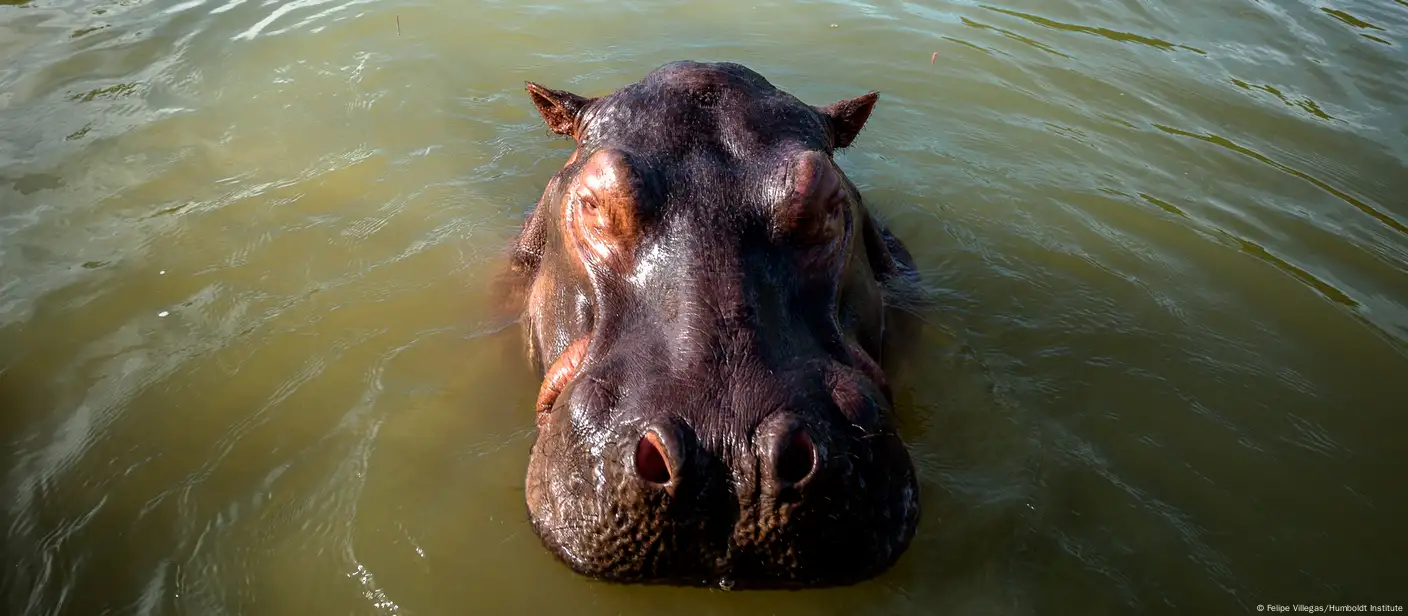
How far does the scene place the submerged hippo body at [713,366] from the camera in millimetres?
2949

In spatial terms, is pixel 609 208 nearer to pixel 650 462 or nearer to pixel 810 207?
pixel 810 207

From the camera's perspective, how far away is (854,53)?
32.4 ft

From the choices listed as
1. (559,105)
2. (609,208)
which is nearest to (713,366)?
(609,208)

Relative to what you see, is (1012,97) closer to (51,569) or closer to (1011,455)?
(1011,455)

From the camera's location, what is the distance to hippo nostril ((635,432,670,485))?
2.91m

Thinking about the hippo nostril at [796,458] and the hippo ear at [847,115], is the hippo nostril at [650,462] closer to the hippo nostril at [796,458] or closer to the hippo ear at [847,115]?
the hippo nostril at [796,458]

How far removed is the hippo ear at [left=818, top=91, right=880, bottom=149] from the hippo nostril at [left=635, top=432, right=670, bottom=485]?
8.74 ft

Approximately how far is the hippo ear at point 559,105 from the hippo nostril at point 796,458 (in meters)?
2.71

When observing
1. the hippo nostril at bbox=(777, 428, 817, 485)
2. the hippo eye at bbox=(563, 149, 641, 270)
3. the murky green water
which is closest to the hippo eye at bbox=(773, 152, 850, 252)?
the hippo eye at bbox=(563, 149, 641, 270)

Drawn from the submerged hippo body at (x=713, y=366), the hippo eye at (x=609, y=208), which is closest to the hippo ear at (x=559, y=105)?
the submerged hippo body at (x=713, y=366)

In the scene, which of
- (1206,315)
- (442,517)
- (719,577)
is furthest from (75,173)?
(1206,315)

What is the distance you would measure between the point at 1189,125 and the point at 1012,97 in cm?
168

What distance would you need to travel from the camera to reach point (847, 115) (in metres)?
5.08

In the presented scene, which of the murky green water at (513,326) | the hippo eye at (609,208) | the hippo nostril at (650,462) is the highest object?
the hippo eye at (609,208)
